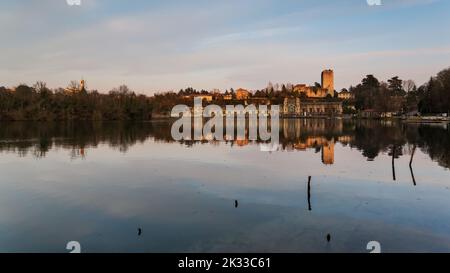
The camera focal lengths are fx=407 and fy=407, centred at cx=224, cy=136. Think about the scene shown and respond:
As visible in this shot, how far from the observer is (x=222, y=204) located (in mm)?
19016

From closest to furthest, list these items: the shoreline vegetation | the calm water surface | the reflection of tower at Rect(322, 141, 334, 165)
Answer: the calm water surface < the reflection of tower at Rect(322, 141, 334, 165) < the shoreline vegetation

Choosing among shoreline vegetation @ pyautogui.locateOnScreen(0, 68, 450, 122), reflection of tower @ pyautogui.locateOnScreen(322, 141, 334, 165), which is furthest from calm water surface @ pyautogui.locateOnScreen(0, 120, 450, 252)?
shoreline vegetation @ pyautogui.locateOnScreen(0, 68, 450, 122)

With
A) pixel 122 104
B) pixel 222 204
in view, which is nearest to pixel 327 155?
pixel 222 204

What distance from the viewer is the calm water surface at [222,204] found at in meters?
14.0

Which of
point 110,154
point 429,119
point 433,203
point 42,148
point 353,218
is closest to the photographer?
point 353,218

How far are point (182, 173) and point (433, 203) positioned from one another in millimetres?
15402

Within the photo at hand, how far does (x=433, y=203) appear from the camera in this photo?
19734mm

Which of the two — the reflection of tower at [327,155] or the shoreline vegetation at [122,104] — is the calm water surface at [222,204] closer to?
the reflection of tower at [327,155]

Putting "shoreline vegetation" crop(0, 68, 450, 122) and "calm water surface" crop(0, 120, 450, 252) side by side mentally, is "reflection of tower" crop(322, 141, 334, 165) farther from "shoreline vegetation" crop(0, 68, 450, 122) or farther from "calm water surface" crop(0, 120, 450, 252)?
"shoreline vegetation" crop(0, 68, 450, 122)

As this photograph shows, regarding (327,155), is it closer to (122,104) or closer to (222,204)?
(222,204)

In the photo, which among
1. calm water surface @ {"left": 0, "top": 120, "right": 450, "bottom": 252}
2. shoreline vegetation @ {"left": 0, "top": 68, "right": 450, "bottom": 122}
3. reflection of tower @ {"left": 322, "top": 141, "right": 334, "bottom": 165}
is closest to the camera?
calm water surface @ {"left": 0, "top": 120, "right": 450, "bottom": 252}

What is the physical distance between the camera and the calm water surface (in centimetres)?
1399
